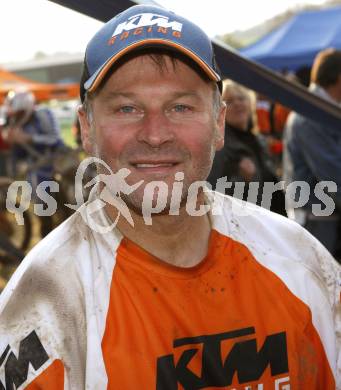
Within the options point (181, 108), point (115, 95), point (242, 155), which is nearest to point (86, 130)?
point (115, 95)

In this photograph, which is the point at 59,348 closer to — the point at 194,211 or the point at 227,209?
the point at 194,211

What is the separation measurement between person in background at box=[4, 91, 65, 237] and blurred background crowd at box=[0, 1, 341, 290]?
0.04ft

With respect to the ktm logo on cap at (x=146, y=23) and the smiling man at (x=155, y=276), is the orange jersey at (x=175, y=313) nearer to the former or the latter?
the smiling man at (x=155, y=276)

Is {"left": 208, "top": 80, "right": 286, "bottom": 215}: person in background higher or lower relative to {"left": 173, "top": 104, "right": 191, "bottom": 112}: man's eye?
lower

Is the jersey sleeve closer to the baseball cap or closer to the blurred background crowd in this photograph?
the baseball cap

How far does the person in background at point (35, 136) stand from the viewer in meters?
7.59

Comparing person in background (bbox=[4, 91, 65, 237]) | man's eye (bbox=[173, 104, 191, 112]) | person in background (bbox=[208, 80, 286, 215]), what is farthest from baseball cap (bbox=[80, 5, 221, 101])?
person in background (bbox=[4, 91, 65, 237])

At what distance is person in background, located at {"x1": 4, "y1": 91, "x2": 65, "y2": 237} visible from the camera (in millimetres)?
7586

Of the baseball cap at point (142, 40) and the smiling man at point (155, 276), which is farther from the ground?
the baseball cap at point (142, 40)

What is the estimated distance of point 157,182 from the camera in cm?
161

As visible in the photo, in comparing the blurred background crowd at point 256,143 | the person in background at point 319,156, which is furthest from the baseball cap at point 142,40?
the person in background at point 319,156

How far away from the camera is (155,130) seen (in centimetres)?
157

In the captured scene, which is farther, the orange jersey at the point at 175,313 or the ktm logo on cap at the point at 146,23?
the ktm logo on cap at the point at 146,23

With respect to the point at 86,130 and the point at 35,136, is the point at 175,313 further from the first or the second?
the point at 35,136
